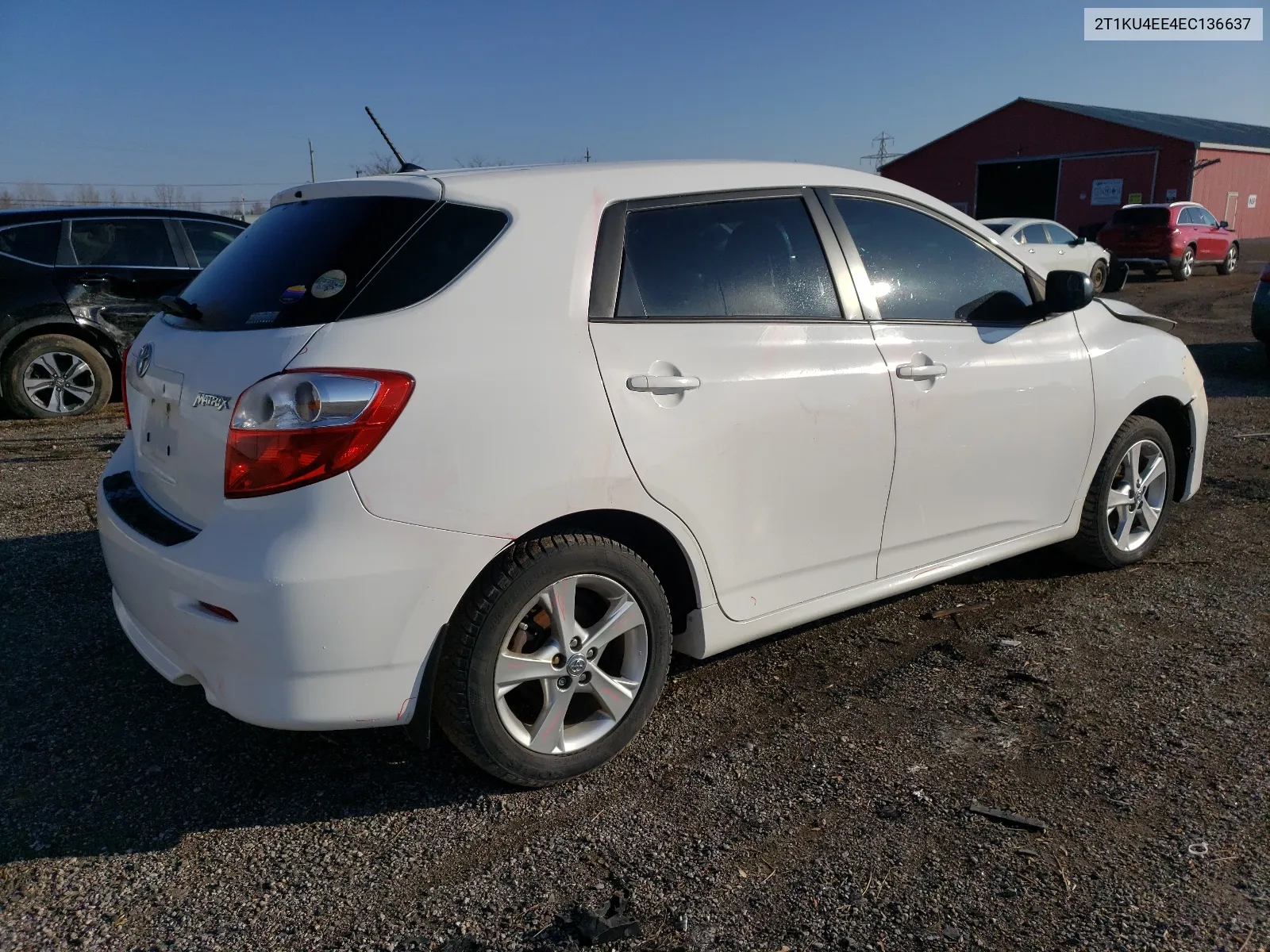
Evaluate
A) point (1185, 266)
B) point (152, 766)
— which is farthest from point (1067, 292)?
point (1185, 266)

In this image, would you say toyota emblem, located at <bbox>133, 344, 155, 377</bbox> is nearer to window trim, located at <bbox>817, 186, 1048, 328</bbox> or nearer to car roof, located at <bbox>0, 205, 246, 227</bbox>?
window trim, located at <bbox>817, 186, 1048, 328</bbox>

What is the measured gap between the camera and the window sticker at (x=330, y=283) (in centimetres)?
256

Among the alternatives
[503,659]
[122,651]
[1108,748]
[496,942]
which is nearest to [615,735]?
[503,659]

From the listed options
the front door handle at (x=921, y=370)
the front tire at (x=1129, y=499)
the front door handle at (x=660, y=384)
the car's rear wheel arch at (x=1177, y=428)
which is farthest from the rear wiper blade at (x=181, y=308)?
the car's rear wheel arch at (x=1177, y=428)

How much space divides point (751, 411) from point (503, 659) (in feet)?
3.44

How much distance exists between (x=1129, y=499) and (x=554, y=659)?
3.02 meters

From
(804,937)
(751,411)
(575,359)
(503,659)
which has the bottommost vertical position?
(804,937)

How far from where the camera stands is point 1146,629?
12.7 ft

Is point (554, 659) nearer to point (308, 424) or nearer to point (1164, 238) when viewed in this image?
point (308, 424)

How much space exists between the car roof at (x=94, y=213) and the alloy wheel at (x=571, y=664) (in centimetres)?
724

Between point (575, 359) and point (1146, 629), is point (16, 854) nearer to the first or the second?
point (575, 359)

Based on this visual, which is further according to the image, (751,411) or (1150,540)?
(1150,540)

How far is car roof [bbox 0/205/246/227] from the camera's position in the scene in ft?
26.1

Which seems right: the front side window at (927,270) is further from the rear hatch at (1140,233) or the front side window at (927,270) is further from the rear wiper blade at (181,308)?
the rear hatch at (1140,233)
